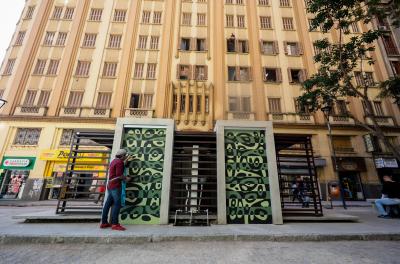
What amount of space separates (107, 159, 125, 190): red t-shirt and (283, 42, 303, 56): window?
21.4m

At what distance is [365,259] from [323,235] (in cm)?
115

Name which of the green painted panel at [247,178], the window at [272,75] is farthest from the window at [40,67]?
the window at [272,75]

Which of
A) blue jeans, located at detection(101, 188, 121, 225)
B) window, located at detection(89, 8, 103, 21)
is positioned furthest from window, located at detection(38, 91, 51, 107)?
blue jeans, located at detection(101, 188, 121, 225)

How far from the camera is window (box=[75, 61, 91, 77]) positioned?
19.3 metres

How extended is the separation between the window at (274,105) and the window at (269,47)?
5.43 meters

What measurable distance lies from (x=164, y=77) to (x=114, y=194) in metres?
16.0

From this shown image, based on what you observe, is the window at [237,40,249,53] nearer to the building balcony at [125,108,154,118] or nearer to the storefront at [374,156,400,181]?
the building balcony at [125,108,154,118]

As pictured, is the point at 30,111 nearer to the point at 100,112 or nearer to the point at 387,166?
the point at 100,112

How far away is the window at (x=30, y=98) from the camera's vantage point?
18.0 meters

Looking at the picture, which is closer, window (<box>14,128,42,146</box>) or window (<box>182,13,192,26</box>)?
window (<box>14,128,42,146</box>)

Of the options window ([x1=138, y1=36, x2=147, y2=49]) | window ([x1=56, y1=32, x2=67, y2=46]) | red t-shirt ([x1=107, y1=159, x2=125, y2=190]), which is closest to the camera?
red t-shirt ([x1=107, y1=159, x2=125, y2=190])

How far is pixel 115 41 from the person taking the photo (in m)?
20.8

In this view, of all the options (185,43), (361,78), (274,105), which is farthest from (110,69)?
(361,78)

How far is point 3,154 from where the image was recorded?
641 inches
